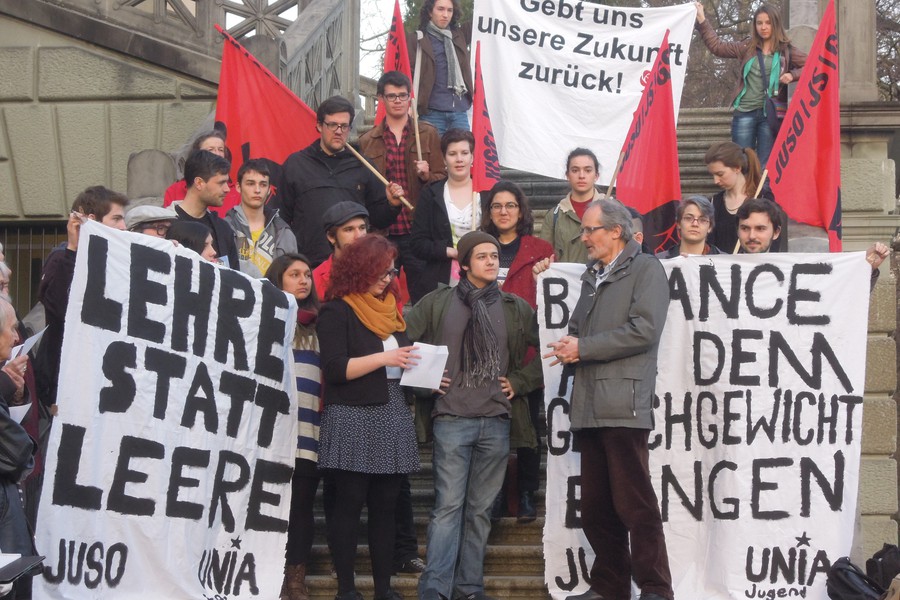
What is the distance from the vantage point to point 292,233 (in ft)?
30.0

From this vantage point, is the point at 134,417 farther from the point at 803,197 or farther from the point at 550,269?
the point at 803,197

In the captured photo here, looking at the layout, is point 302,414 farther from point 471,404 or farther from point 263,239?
point 263,239

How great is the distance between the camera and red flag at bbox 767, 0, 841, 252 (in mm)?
9430

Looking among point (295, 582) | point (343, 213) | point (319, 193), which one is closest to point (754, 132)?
point (319, 193)

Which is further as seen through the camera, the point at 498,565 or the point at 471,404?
Answer: the point at 498,565

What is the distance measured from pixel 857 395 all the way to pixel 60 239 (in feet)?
25.8

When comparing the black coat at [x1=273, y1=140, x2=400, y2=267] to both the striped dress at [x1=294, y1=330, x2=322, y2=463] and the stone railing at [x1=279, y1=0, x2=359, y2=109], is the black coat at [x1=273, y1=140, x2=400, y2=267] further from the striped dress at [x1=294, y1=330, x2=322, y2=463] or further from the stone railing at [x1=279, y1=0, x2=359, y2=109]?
the stone railing at [x1=279, y1=0, x2=359, y2=109]

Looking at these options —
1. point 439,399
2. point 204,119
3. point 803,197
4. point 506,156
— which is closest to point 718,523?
point 439,399

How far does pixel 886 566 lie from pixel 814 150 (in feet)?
9.66

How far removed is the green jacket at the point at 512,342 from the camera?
8281mm

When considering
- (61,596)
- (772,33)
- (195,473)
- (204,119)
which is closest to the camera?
(61,596)

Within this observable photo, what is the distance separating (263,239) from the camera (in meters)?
8.98

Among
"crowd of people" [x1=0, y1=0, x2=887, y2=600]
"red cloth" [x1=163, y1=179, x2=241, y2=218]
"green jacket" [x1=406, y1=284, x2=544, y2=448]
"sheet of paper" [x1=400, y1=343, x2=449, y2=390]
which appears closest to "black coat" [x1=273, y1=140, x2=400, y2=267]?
"crowd of people" [x1=0, y1=0, x2=887, y2=600]

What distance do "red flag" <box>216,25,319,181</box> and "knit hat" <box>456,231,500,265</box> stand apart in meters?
2.84
